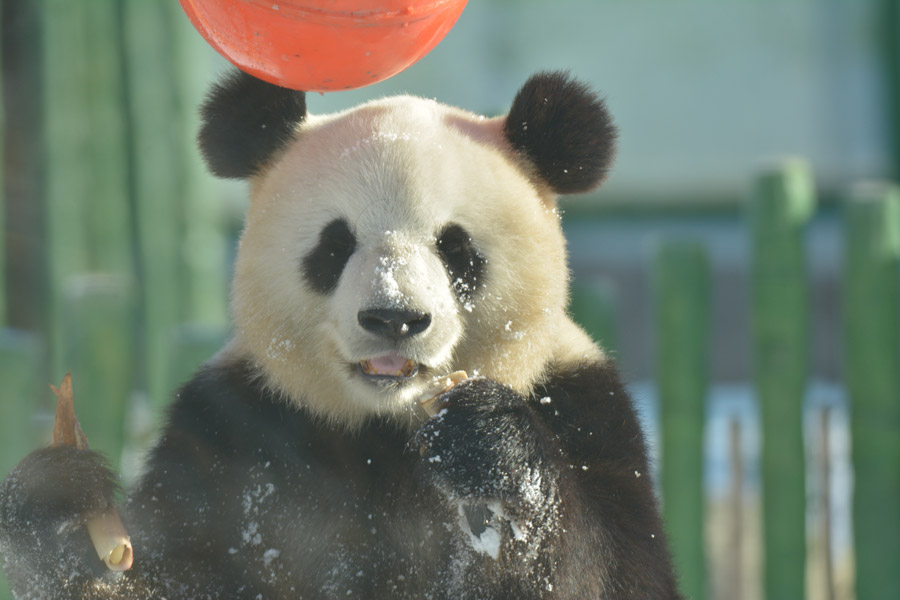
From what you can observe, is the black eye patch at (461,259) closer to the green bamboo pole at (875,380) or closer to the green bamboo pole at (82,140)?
the green bamboo pole at (875,380)

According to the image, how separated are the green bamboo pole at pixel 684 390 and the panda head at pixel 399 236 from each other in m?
1.96

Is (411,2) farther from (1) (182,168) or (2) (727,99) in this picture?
(2) (727,99)

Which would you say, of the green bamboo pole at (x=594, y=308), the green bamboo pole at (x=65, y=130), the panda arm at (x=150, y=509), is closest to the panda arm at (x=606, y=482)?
the panda arm at (x=150, y=509)

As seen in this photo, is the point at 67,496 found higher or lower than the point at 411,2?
lower

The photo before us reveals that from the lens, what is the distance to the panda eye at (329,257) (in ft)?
5.40

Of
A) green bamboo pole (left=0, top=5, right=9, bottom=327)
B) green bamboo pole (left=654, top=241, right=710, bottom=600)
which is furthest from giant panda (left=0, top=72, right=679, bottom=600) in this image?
green bamboo pole (left=0, top=5, right=9, bottom=327)

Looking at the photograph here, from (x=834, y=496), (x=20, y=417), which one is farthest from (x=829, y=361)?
→ (x=20, y=417)

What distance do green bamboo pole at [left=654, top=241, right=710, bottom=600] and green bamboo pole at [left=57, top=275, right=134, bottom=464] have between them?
6.64ft

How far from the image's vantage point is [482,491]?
4.86ft

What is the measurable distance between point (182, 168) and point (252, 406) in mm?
3524

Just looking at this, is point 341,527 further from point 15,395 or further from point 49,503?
point 15,395

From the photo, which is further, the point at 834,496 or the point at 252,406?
the point at 834,496

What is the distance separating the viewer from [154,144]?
199 inches

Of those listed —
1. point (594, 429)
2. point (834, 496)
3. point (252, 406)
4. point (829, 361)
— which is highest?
point (594, 429)
